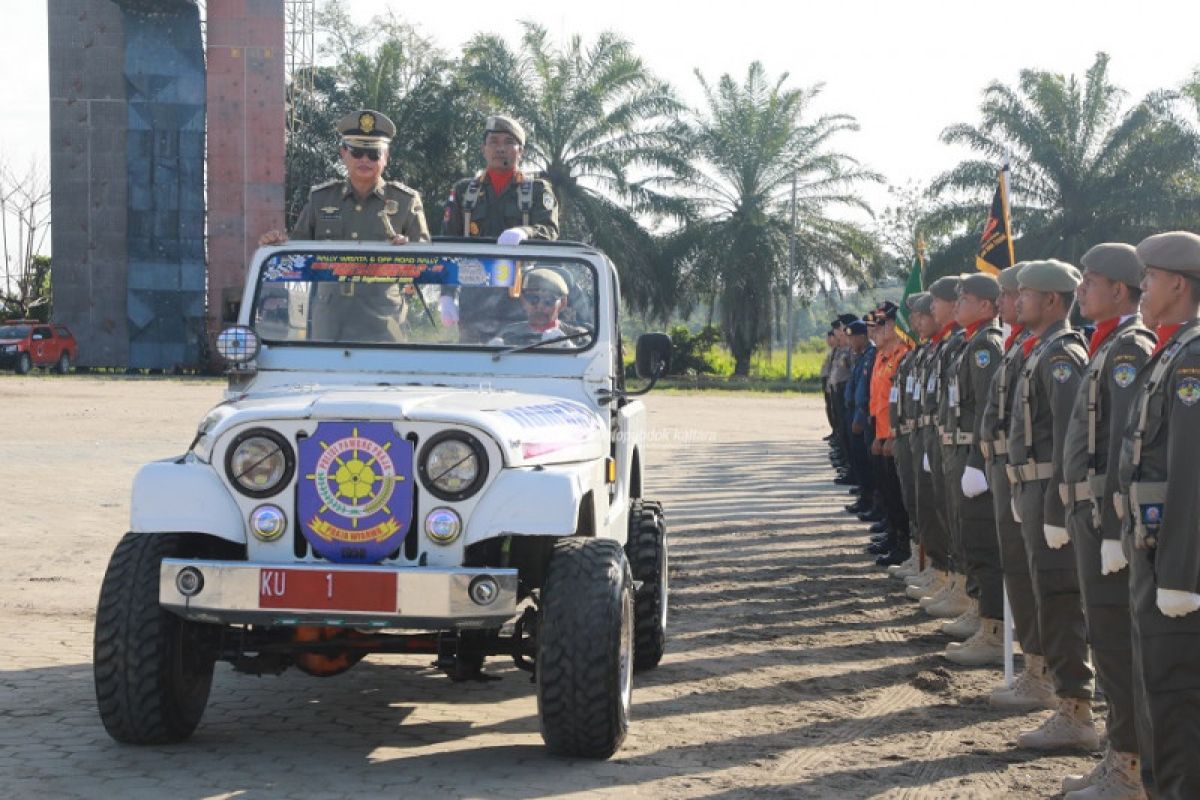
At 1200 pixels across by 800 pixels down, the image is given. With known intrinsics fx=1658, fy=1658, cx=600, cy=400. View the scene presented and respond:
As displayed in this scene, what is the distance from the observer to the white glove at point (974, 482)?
824 cm

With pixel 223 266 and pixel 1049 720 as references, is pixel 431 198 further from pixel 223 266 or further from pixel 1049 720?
pixel 1049 720

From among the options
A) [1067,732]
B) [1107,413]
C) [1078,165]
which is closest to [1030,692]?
[1067,732]

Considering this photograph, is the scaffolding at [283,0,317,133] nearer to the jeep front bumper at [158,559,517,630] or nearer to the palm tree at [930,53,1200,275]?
the palm tree at [930,53,1200,275]

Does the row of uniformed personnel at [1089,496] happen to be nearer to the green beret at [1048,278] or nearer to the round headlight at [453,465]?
the green beret at [1048,278]

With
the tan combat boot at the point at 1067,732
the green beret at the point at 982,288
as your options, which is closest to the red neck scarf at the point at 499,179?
the green beret at the point at 982,288

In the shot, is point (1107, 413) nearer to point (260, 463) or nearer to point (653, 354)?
point (653, 354)

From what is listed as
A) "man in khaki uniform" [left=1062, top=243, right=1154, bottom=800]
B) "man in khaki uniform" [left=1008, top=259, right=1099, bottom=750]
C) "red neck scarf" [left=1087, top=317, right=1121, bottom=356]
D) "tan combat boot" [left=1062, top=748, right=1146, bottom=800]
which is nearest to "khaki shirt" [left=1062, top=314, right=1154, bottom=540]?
"man in khaki uniform" [left=1062, top=243, right=1154, bottom=800]

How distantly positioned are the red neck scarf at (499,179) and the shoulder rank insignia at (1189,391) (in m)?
4.69

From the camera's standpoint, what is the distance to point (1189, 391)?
15.4 ft

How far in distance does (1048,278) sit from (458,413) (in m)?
2.73

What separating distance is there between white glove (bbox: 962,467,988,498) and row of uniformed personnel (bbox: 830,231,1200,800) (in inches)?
0.4

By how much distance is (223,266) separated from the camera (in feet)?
152

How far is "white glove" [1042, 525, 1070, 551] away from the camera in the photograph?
6.20 metres

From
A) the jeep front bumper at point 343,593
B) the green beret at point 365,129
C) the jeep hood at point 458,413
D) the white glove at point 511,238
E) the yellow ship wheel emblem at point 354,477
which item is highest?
the green beret at point 365,129
